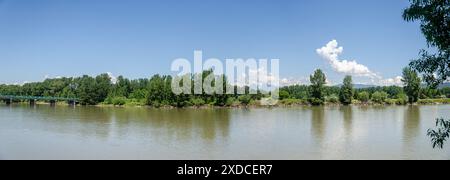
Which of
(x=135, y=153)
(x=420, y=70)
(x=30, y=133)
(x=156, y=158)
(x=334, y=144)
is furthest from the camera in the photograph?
(x=30, y=133)

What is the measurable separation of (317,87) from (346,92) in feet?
11.0

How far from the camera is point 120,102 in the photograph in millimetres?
48938

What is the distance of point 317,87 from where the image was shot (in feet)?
149

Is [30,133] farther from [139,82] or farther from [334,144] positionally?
[139,82]

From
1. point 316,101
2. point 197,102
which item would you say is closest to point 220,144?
point 197,102

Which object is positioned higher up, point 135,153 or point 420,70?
point 420,70

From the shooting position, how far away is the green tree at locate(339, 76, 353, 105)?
4622cm

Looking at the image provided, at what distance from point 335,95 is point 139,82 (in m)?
30.0

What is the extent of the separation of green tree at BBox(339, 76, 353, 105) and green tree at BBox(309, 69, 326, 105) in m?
2.42

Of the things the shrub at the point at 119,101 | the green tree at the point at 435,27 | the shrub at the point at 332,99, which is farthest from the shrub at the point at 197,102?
the green tree at the point at 435,27
